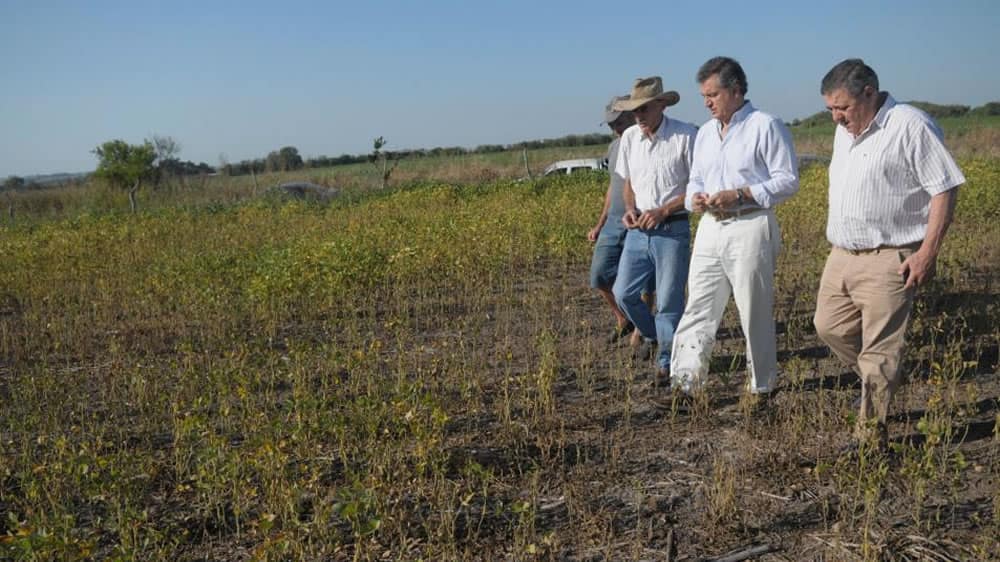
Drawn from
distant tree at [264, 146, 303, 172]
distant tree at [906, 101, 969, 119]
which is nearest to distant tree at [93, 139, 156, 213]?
distant tree at [264, 146, 303, 172]

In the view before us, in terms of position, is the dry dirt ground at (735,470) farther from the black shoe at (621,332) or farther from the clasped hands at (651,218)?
the clasped hands at (651,218)

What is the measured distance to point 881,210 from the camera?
148 inches

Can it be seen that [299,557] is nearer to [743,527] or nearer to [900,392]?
[743,527]

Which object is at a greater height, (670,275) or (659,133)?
(659,133)

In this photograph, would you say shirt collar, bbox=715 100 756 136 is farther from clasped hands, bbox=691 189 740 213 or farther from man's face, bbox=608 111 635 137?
man's face, bbox=608 111 635 137

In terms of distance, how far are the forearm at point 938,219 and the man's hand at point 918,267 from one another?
0.10ft

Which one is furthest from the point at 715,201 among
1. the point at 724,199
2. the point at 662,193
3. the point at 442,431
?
the point at 442,431

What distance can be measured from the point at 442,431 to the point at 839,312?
2076mm

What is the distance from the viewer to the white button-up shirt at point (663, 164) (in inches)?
191

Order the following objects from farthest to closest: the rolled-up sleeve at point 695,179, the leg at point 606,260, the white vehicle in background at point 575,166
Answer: the white vehicle in background at point 575,166 → the leg at point 606,260 → the rolled-up sleeve at point 695,179

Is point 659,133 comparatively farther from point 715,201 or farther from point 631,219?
point 715,201

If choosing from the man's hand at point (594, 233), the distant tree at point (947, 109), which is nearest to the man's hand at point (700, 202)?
the man's hand at point (594, 233)

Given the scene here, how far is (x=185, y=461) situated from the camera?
4.04 meters

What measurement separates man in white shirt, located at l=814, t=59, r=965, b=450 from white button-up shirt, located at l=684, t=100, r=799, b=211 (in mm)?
239
